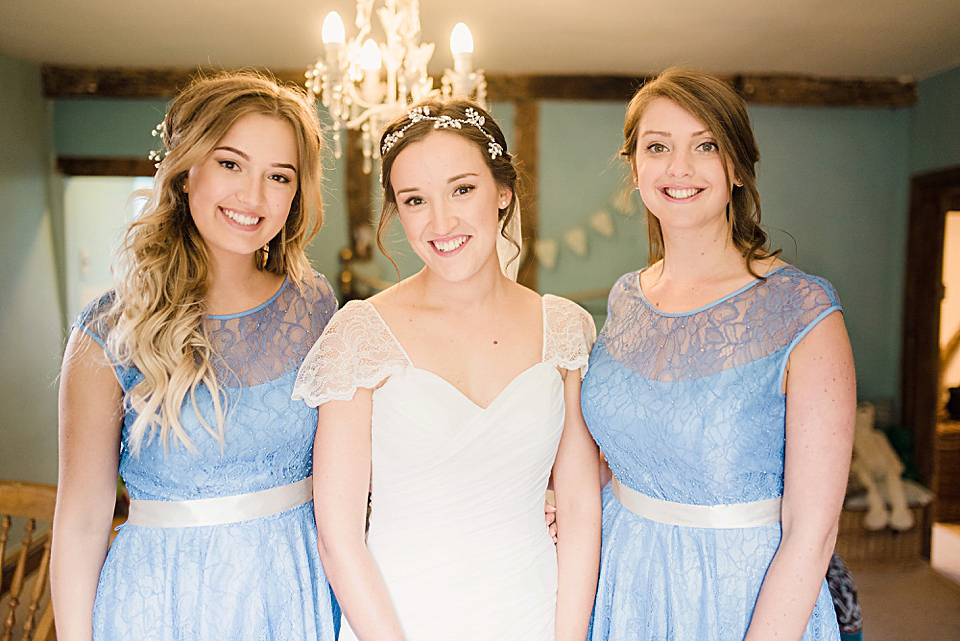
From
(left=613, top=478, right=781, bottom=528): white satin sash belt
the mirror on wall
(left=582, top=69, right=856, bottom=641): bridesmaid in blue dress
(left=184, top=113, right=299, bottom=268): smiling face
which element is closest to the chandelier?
(left=184, top=113, right=299, bottom=268): smiling face

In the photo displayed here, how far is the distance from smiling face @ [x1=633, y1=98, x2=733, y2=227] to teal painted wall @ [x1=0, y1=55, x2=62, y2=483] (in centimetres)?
447

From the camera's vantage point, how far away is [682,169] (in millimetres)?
1618

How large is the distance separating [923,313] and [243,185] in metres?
5.33

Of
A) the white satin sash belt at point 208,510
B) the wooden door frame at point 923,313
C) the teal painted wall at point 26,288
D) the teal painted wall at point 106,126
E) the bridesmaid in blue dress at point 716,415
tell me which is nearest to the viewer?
the bridesmaid in blue dress at point 716,415

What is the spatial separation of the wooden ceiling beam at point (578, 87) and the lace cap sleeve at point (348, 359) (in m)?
4.17

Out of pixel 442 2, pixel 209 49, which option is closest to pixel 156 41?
pixel 209 49

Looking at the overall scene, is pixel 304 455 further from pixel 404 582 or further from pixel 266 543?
pixel 404 582

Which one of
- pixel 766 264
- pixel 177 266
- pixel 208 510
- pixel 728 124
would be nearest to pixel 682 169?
pixel 728 124

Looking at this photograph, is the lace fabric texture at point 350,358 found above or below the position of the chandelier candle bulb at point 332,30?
below

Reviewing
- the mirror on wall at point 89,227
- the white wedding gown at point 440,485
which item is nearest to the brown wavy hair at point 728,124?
the white wedding gown at point 440,485

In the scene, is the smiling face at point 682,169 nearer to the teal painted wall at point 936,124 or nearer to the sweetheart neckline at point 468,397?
the sweetheart neckline at point 468,397

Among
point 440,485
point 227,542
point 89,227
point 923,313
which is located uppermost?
point 89,227

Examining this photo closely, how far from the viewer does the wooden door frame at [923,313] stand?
16.9ft

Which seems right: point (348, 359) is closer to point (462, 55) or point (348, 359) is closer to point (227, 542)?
point (227, 542)
